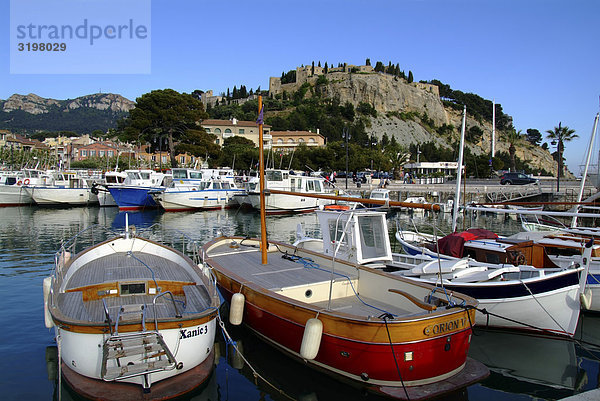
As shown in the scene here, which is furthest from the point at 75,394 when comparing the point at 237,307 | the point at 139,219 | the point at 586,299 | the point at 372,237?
the point at 139,219

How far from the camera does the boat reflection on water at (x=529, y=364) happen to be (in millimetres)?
8320

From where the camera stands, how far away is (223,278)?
34.8ft

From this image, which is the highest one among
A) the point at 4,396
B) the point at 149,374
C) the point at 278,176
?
the point at 278,176

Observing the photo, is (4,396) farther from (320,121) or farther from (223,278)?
(320,121)

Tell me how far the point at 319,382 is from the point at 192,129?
189ft

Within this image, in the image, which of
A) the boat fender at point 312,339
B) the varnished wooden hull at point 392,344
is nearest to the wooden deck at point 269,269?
the varnished wooden hull at point 392,344

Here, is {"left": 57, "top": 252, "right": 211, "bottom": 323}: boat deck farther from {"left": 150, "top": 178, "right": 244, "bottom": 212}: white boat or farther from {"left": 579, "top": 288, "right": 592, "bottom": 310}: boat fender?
{"left": 150, "top": 178, "right": 244, "bottom": 212}: white boat

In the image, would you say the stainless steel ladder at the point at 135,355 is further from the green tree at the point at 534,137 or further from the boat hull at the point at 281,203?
the green tree at the point at 534,137

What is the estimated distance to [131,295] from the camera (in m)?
9.02

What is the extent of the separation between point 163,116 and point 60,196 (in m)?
19.3

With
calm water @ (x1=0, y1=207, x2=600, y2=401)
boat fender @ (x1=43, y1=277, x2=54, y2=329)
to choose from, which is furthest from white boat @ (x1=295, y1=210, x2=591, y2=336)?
boat fender @ (x1=43, y1=277, x2=54, y2=329)

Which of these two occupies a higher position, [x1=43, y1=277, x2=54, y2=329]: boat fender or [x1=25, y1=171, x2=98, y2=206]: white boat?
[x1=25, y1=171, x2=98, y2=206]: white boat

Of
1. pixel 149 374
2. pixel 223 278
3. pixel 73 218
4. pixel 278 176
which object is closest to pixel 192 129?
pixel 278 176

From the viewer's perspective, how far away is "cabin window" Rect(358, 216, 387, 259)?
38.5 ft
